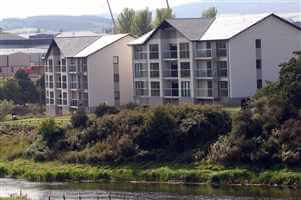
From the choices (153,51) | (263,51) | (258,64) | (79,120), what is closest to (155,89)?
(153,51)

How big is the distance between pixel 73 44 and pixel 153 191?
112 ft

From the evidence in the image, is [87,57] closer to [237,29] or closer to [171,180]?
[237,29]

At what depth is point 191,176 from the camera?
46.7 metres

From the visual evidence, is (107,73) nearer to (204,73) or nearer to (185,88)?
(185,88)

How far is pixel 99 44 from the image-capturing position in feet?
246

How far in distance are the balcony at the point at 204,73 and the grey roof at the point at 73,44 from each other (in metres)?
12.1

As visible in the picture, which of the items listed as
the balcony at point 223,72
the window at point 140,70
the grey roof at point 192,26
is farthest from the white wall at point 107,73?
the balcony at point 223,72

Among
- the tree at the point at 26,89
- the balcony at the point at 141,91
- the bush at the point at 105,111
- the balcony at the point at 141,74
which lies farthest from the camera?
the tree at the point at 26,89

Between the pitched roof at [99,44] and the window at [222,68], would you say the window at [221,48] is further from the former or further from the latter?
the pitched roof at [99,44]

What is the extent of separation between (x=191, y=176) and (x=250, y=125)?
3.79 m

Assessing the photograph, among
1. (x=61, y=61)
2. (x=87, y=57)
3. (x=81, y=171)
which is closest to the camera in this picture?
(x=81, y=171)

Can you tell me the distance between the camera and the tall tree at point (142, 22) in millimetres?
98812

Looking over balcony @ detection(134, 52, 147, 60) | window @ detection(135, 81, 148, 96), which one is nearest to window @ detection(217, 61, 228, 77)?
balcony @ detection(134, 52, 147, 60)

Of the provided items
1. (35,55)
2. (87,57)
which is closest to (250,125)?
(87,57)
